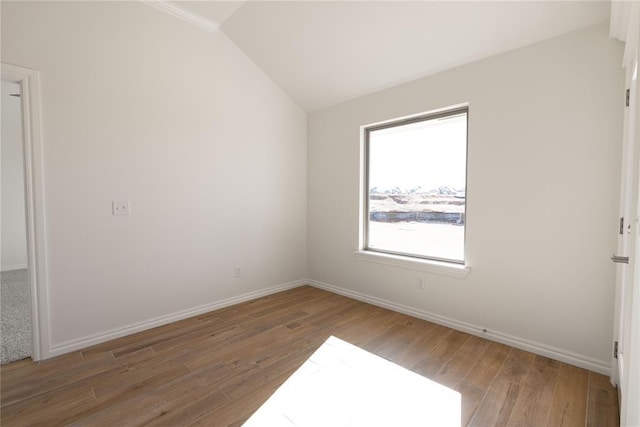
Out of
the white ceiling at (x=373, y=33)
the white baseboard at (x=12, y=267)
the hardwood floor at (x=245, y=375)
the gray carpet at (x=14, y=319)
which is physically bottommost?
the hardwood floor at (x=245, y=375)

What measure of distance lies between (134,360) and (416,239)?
9.38ft

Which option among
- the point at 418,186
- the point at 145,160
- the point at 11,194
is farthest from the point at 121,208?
the point at 11,194

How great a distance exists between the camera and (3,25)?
2016mm

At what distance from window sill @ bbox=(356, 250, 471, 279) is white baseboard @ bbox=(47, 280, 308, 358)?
52.6 inches

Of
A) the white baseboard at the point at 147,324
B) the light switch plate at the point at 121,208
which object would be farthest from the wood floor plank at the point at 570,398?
the light switch plate at the point at 121,208

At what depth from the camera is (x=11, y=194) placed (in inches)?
196

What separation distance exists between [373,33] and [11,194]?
6.52 meters

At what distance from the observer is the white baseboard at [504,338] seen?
2.06 meters

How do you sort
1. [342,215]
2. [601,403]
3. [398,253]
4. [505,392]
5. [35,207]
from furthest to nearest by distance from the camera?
[342,215] → [398,253] → [35,207] → [505,392] → [601,403]

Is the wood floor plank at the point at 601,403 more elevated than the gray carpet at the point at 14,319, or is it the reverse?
the gray carpet at the point at 14,319

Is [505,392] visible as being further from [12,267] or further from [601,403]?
[12,267]

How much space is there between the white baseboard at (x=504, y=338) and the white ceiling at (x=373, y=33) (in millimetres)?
2423

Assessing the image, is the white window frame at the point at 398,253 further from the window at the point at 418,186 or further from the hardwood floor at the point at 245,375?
the hardwood floor at the point at 245,375

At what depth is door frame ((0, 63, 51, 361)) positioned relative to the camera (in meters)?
2.13
